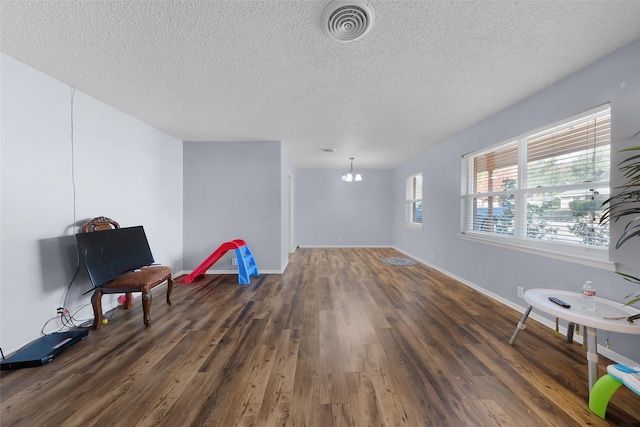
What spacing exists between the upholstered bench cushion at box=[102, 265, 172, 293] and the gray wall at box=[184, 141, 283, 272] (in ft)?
5.49

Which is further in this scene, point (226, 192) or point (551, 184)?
point (226, 192)

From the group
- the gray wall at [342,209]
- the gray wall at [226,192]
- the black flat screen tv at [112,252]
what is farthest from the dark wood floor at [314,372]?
the gray wall at [342,209]

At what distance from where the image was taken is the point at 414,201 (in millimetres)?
5898

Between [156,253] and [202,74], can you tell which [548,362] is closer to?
[202,74]

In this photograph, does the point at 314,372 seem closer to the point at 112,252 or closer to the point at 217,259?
the point at 112,252

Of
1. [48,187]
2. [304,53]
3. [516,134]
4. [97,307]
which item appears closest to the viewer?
[304,53]

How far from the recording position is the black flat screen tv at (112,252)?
2.20 meters

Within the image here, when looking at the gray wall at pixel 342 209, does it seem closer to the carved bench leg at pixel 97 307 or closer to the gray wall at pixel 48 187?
the gray wall at pixel 48 187

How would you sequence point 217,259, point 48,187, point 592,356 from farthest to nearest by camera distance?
point 217,259 → point 48,187 → point 592,356

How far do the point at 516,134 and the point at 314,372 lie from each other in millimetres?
3253

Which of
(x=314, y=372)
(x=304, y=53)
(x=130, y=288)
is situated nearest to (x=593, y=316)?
(x=314, y=372)

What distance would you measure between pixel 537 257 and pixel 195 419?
10.6 feet

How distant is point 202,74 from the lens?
211cm

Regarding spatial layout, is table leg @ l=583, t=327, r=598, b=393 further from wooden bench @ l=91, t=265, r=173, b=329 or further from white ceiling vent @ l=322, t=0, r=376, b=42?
wooden bench @ l=91, t=265, r=173, b=329
